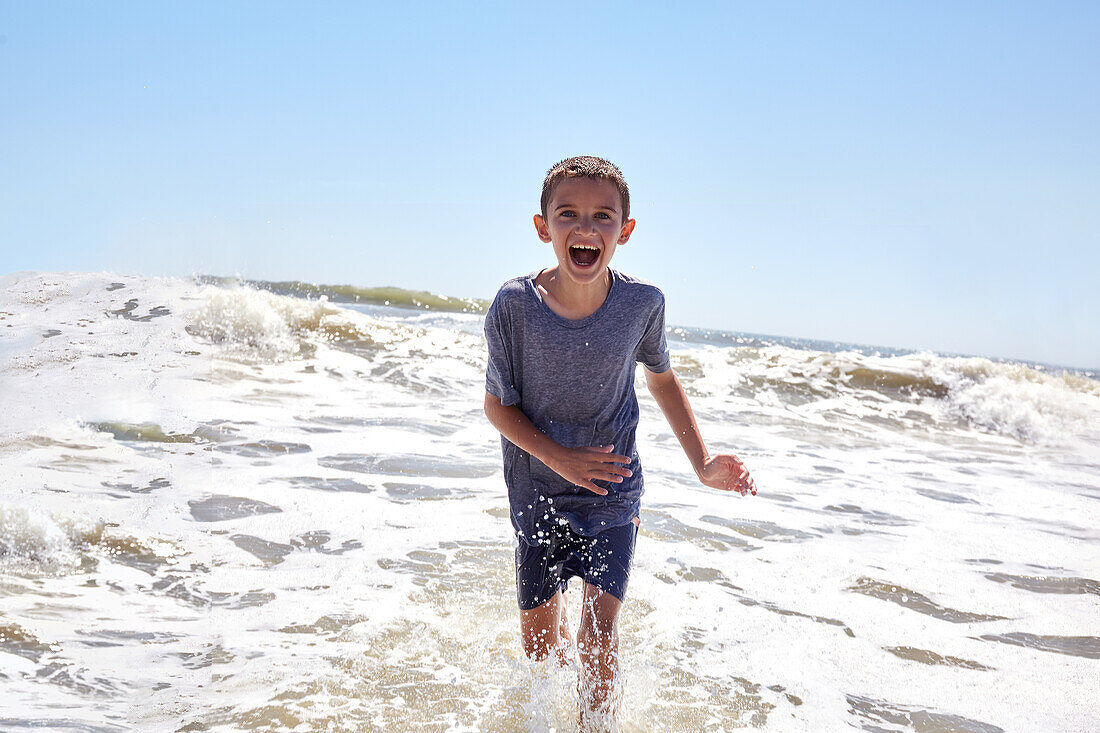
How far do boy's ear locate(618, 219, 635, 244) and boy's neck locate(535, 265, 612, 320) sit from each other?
111 mm

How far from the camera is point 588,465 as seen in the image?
7.02 ft

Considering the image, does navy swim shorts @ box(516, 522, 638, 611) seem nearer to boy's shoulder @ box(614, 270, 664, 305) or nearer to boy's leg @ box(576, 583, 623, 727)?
boy's leg @ box(576, 583, 623, 727)

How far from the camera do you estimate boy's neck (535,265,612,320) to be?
2424 millimetres

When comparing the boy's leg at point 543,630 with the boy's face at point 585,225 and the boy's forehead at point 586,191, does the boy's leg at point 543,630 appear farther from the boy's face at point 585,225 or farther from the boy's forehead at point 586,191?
the boy's forehead at point 586,191

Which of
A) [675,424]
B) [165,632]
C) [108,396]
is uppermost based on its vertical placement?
[675,424]

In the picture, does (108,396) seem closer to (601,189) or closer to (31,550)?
(31,550)

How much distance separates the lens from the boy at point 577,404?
232cm

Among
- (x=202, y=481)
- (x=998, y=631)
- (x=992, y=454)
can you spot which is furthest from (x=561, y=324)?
(x=992, y=454)

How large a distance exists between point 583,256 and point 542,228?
208 mm

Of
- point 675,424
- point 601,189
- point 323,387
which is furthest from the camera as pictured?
point 323,387

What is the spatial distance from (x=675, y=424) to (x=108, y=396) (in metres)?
6.18

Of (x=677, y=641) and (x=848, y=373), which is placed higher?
(x=848, y=373)

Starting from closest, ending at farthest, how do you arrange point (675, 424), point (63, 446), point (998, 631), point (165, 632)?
1. point (675, 424)
2. point (165, 632)
3. point (998, 631)
4. point (63, 446)

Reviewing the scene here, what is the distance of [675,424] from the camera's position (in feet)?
8.83
